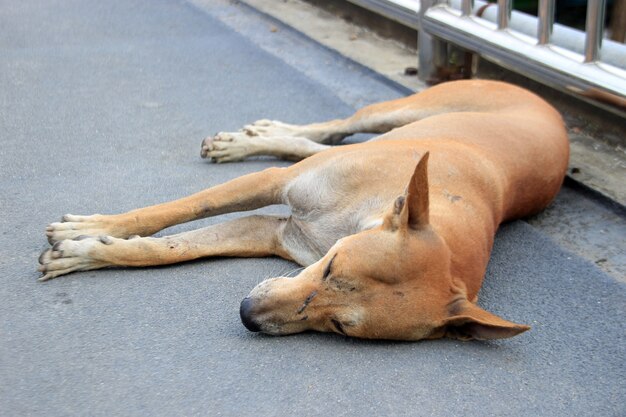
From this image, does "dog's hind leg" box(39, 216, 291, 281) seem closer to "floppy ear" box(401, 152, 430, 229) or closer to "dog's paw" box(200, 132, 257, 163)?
"floppy ear" box(401, 152, 430, 229)

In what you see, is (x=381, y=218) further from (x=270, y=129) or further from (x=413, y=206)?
(x=270, y=129)

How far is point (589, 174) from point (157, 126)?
241 centimetres

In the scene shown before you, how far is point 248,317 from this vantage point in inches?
115

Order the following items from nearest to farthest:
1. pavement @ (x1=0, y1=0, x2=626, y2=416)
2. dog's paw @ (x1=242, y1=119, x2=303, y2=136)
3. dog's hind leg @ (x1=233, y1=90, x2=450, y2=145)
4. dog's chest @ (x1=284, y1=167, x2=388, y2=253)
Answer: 1. pavement @ (x1=0, y1=0, x2=626, y2=416)
2. dog's chest @ (x1=284, y1=167, x2=388, y2=253)
3. dog's hind leg @ (x1=233, y1=90, x2=450, y2=145)
4. dog's paw @ (x1=242, y1=119, x2=303, y2=136)

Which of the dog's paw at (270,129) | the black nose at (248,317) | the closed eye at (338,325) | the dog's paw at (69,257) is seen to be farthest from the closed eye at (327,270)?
the dog's paw at (270,129)

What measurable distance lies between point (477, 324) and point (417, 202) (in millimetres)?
445

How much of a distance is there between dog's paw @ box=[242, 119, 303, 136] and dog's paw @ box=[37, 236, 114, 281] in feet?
5.03

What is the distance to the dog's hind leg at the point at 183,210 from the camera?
3.52 metres

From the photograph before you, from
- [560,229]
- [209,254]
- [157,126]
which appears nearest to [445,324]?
[209,254]

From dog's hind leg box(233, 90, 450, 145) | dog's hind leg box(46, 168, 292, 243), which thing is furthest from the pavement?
dog's hind leg box(233, 90, 450, 145)

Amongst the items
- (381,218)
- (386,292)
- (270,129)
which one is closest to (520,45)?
(270,129)

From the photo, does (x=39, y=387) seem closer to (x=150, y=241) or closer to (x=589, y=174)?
(x=150, y=241)

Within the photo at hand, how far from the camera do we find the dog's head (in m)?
2.82

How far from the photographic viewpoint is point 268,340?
3.02m
